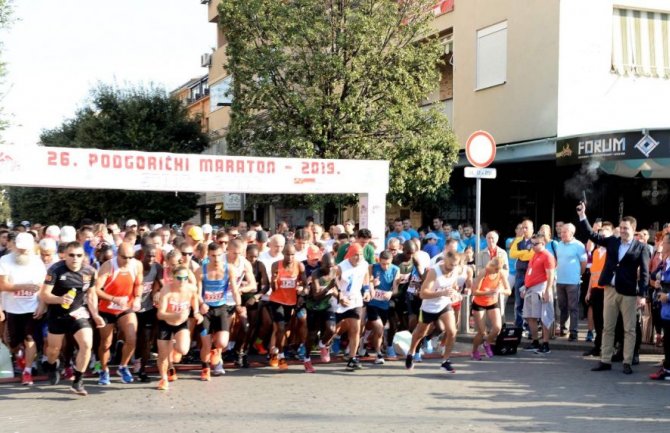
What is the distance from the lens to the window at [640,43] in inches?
789

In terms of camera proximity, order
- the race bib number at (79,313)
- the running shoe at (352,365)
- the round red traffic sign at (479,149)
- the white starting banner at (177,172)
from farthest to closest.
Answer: the round red traffic sign at (479,149)
the white starting banner at (177,172)
the running shoe at (352,365)
the race bib number at (79,313)

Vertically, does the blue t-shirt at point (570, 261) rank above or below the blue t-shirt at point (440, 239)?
below

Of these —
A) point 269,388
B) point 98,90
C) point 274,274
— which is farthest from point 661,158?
point 98,90

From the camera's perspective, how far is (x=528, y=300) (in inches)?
460

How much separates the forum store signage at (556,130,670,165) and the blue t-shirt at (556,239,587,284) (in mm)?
3856

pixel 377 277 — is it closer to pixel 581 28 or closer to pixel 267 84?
pixel 267 84

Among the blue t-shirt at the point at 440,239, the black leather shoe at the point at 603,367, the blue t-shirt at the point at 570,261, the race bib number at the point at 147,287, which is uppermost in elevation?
the blue t-shirt at the point at 440,239

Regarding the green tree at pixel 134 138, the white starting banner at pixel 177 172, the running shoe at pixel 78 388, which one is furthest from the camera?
the green tree at pixel 134 138

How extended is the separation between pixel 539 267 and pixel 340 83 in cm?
909

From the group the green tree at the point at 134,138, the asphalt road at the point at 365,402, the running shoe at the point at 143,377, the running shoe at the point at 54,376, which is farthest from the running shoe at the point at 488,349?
the green tree at the point at 134,138

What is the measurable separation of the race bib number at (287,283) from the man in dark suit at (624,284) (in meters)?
4.07

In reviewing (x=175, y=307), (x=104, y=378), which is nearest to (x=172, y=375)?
(x=104, y=378)

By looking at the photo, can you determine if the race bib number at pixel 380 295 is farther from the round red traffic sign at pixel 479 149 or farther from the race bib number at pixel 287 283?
the round red traffic sign at pixel 479 149

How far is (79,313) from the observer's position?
28.4 ft
